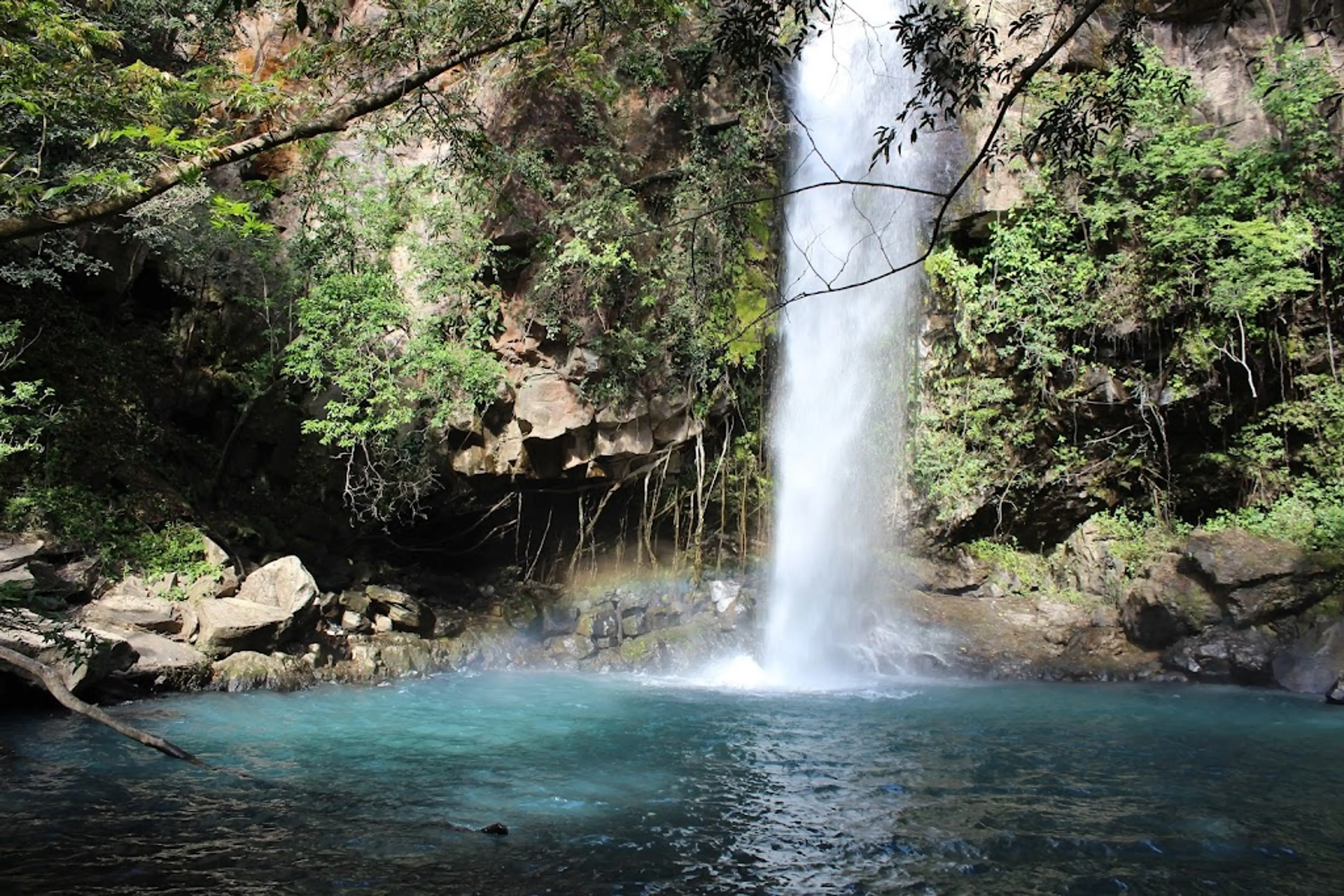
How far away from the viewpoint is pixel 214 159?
14.3ft

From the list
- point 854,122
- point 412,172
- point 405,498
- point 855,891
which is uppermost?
point 854,122

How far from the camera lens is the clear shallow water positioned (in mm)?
4340

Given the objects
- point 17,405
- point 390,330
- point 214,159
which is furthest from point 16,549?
point 214,159

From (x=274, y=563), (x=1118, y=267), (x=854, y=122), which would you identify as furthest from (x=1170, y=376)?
(x=274, y=563)

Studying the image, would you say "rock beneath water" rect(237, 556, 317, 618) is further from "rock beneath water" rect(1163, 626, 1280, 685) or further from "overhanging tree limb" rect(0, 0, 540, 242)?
"rock beneath water" rect(1163, 626, 1280, 685)

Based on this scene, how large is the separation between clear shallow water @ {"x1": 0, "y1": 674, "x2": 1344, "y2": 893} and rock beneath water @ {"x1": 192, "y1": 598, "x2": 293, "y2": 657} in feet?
3.00

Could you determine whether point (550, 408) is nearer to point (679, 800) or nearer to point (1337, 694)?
point (679, 800)

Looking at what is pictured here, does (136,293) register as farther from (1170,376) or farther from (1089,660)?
(1170,376)

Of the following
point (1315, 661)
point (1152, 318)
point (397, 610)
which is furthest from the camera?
point (1152, 318)

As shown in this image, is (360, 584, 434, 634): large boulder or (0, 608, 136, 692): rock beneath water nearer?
(0, 608, 136, 692): rock beneath water

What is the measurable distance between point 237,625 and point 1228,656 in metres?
12.0

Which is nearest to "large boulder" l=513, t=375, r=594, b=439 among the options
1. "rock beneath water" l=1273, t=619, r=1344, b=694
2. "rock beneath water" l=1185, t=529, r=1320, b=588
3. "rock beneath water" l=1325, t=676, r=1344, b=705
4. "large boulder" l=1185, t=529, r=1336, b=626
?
"rock beneath water" l=1185, t=529, r=1320, b=588

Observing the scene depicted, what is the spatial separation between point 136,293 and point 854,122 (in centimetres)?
1155

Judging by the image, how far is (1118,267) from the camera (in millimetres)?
12734
